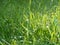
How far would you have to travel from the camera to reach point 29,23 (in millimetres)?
3104

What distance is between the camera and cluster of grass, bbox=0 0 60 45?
111 inches

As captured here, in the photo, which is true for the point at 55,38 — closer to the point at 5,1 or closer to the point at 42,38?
the point at 42,38

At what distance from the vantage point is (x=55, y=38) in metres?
2.74

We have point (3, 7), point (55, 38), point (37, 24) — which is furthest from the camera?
point (3, 7)

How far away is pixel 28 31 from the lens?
2889mm

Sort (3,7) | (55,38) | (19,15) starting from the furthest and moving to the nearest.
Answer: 1. (3,7)
2. (19,15)
3. (55,38)

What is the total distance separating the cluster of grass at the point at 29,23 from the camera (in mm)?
2814

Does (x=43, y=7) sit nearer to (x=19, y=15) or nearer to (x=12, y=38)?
(x=19, y=15)

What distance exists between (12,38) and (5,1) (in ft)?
3.48

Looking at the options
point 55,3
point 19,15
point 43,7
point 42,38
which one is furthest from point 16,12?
point 42,38

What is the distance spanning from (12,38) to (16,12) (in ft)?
2.12

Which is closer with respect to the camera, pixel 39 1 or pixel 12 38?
pixel 12 38

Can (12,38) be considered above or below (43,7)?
below

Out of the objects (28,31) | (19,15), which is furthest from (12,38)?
(19,15)
